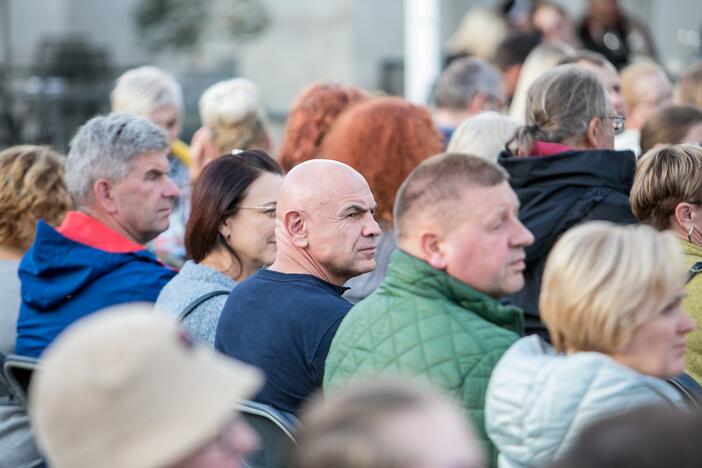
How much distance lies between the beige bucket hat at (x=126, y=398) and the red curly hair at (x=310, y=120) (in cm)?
381

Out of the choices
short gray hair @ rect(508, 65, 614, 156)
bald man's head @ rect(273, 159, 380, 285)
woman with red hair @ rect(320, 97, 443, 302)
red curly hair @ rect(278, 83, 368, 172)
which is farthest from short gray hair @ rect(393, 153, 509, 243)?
red curly hair @ rect(278, 83, 368, 172)

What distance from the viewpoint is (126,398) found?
6.38 ft

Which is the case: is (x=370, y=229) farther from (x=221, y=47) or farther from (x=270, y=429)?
(x=221, y=47)

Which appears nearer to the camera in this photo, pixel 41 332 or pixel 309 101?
pixel 41 332

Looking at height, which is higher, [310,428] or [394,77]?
[310,428]

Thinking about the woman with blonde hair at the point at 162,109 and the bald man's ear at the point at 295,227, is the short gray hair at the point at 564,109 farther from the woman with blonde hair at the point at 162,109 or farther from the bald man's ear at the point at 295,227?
the woman with blonde hair at the point at 162,109

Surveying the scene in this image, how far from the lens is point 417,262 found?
10.5ft

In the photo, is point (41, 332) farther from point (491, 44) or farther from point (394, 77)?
point (394, 77)

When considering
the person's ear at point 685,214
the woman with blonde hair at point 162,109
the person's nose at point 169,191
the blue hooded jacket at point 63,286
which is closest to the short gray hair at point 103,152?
the person's nose at point 169,191

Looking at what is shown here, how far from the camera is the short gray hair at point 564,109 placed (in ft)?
15.5

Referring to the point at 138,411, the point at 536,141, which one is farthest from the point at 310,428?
the point at 536,141

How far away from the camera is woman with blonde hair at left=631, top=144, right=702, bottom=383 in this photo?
4.05 m

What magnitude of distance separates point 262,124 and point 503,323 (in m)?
3.55

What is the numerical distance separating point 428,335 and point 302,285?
29.7 inches
